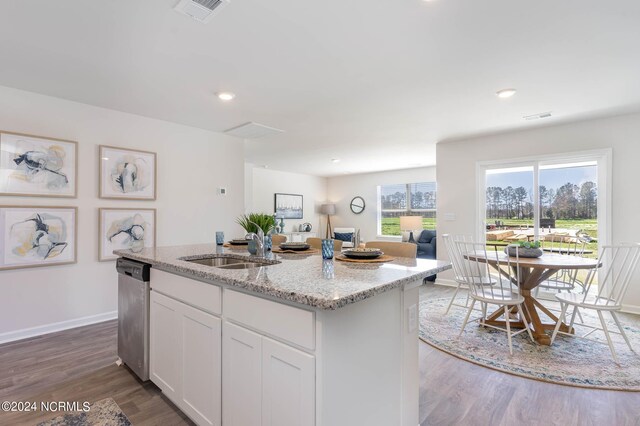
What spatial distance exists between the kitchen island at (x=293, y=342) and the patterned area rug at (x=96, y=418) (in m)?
0.28

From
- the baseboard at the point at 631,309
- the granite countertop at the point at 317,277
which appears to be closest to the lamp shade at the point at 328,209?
the baseboard at the point at 631,309

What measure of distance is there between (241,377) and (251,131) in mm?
3565

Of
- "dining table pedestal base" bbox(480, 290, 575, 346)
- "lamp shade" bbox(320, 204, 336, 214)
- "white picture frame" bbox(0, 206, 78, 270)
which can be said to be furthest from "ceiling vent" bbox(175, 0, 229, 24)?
"lamp shade" bbox(320, 204, 336, 214)

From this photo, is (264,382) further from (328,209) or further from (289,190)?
(328,209)

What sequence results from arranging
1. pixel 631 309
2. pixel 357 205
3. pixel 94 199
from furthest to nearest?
1. pixel 357 205
2. pixel 631 309
3. pixel 94 199

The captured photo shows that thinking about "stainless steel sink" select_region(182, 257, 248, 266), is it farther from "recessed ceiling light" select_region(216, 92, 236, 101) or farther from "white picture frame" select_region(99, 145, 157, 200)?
"white picture frame" select_region(99, 145, 157, 200)

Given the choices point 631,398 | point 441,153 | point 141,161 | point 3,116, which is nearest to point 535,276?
point 631,398

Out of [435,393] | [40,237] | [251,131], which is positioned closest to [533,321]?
[435,393]

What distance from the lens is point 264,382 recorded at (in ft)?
4.28

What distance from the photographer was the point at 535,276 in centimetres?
310

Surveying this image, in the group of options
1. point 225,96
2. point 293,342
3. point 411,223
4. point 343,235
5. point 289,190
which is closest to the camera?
point 293,342

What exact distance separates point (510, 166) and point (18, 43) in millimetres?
5487

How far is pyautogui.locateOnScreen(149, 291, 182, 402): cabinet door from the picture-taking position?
184cm

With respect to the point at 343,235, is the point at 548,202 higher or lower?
higher
